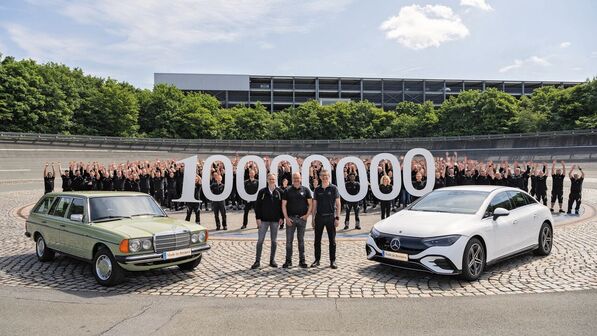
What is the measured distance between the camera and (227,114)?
7419cm

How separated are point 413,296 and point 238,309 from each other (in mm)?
2758

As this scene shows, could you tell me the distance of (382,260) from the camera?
26.7ft

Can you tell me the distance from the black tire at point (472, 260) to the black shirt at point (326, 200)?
2.61 metres

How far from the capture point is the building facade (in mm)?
100875

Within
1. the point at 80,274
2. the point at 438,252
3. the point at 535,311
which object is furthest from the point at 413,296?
the point at 80,274

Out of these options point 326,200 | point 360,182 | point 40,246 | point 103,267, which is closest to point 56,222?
point 40,246

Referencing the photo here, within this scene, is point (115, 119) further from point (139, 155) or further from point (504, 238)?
point (504, 238)

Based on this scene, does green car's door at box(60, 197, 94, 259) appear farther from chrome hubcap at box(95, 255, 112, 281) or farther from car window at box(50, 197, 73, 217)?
chrome hubcap at box(95, 255, 112, 281)

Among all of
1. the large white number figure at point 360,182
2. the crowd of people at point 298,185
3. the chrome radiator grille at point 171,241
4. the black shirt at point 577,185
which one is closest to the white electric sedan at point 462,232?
the crowd of people at point 298,185

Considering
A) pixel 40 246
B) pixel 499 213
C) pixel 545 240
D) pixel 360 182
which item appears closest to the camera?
pixel 499 213

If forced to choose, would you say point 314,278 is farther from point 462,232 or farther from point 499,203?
point 499,203

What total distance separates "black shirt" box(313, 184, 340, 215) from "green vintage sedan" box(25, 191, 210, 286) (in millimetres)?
2305

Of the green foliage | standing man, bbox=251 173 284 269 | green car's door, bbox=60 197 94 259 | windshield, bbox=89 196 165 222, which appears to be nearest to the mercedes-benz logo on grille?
standing man, bbox=251 173 284 269

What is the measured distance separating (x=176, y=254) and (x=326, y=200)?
303 centimetres
